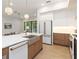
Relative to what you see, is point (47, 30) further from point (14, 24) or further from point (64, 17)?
point (14, 24)

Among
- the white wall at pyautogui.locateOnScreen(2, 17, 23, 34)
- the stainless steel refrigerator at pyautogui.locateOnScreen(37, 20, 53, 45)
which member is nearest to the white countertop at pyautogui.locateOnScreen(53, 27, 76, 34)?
the stainless steel refrigerator at pyautogui.locateOnScreen(37, 20, 53, 45)

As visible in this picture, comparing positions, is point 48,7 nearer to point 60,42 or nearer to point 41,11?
point 41,11

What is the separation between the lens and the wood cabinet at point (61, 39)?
21.0 ft

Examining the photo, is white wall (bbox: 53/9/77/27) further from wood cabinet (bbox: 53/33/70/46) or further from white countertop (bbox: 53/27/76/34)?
wood cabinet (bbox: 53/33/70/46)

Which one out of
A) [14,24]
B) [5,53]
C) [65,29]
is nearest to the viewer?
[5,53]

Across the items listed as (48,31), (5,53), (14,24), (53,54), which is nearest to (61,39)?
(48,31)

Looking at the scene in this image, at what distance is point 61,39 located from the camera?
22.1 feet

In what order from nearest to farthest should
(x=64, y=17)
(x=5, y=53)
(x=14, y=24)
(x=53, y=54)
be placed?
(x=5, y=53), (x=53, y=54), (x=64, y=17), (x=14, y=24)

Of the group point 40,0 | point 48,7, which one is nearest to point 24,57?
point 40,0

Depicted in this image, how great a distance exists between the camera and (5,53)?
6.40 feet

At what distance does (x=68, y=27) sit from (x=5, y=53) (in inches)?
226

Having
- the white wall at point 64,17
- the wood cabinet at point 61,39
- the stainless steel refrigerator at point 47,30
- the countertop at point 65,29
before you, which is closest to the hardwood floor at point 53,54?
the wood cabinet at point 61,39

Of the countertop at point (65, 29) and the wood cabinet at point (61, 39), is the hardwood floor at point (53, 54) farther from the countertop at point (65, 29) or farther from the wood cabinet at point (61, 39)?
the countertop at point (65, 29)

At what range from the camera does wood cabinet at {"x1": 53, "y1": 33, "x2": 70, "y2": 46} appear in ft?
21.0
